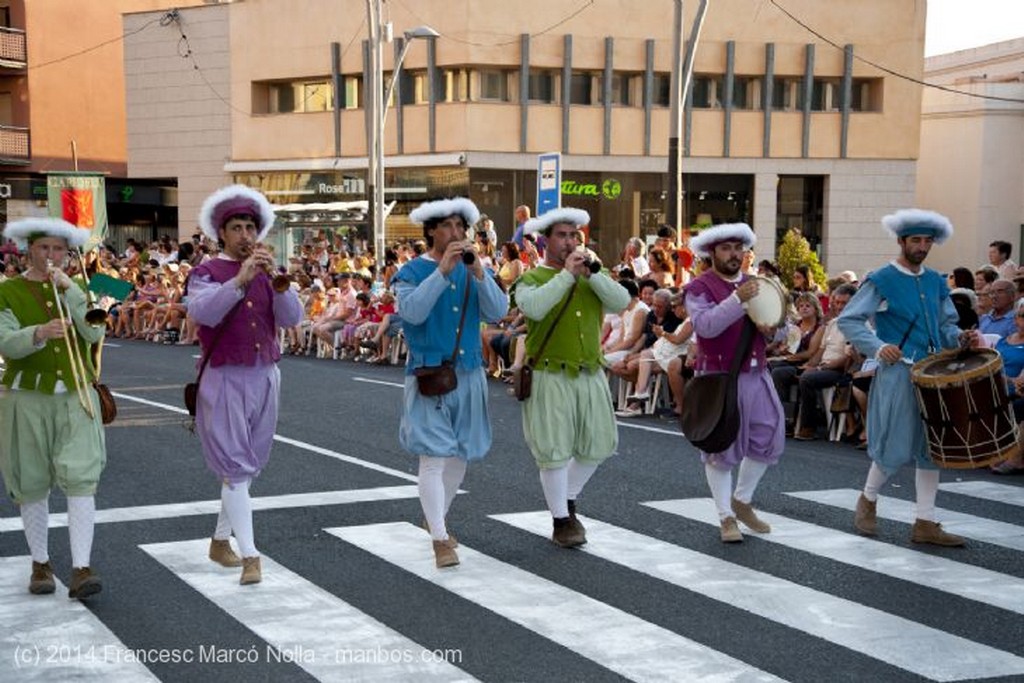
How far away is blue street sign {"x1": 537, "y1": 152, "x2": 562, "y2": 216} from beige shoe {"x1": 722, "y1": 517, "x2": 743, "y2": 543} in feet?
36.1

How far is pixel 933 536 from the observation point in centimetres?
759

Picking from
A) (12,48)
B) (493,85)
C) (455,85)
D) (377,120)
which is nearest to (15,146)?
(12,48)

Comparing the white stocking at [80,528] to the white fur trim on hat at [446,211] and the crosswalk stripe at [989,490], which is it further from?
the crosswalk stripe at [989,490]

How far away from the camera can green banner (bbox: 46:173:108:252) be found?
92.5 feet

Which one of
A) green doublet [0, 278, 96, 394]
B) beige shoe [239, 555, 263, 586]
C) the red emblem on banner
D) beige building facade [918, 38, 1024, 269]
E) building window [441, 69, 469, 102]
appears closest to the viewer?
green doublet [0, 278, 96, 394]

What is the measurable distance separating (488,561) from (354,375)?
1140cm

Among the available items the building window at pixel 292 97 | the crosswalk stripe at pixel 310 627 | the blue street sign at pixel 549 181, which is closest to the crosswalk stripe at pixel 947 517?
the crosswalk stripe at pixel 310 627

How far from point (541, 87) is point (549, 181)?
Result: 2181 centimetres

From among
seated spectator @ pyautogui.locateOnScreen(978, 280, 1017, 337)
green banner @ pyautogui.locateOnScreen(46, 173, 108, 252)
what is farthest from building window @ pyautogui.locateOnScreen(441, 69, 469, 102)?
seated spectator @ pyautogui.locateOnScreen(978, 280, 1017, 337)

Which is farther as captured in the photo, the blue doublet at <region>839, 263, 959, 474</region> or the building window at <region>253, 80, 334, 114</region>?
the building window at <region>253, 80, 334, 114</region>

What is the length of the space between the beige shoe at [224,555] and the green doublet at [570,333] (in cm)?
212

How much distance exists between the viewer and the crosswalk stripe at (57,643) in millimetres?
5324

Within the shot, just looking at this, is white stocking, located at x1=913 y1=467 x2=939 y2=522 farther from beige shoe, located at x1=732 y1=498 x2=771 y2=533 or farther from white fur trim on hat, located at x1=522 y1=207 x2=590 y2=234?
white fur trim on hat, located at x1=522 y1=207 x2=590 y2=234

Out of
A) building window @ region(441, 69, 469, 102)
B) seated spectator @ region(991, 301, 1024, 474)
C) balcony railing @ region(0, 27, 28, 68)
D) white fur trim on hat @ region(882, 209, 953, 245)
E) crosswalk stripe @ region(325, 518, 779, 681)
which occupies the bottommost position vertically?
crosswalk stripe @ region(325, 518, 779, 681)
